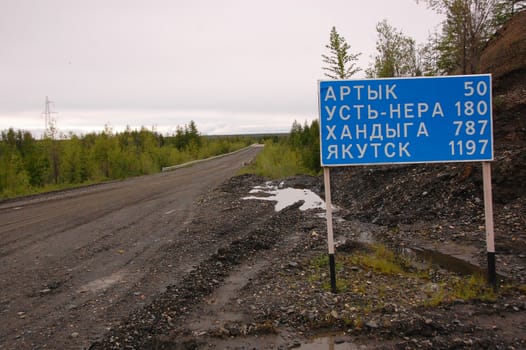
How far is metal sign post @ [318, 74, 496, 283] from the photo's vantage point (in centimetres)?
457

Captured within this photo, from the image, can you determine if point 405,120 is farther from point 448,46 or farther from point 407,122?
point 448,46

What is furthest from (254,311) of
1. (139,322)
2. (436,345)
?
(436,345)

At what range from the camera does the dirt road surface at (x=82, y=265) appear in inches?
163

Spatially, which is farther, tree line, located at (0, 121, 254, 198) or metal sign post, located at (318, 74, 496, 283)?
tree line, located at (0, 121, 254, 198)

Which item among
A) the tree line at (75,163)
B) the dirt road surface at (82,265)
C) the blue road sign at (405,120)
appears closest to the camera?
the dirt road surface at (82,265)

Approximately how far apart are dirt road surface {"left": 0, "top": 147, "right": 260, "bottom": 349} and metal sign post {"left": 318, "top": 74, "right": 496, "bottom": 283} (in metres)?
3.08

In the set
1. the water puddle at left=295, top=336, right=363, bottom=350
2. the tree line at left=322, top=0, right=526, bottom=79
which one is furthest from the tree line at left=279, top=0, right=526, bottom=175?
the water puddle at left=295, top=336, right=363, bottom=350

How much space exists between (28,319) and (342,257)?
430cm

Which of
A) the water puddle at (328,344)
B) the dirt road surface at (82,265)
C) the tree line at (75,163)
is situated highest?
the tree line at (75,163)

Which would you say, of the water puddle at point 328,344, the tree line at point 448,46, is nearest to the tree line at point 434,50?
the tree line at point 448,46

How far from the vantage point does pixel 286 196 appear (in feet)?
45.4

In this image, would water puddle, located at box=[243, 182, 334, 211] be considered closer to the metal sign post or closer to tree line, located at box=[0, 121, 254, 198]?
the metal sign post

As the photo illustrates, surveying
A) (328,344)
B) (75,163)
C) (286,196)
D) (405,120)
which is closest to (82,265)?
(328,344)

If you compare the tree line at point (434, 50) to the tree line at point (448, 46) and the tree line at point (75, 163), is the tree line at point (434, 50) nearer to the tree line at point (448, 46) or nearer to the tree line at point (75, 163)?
the tree line at point (448, 46)
